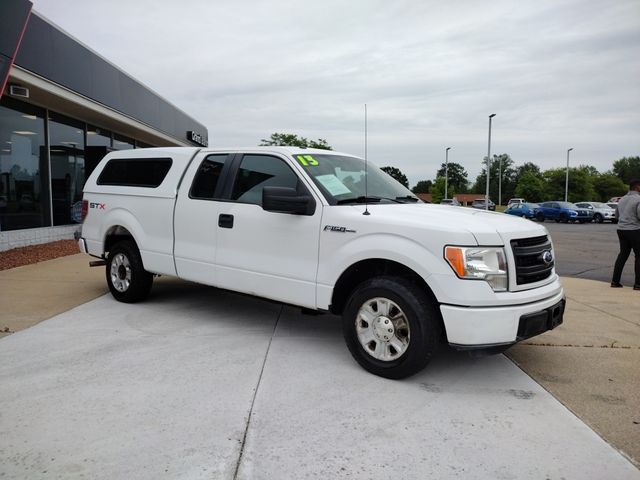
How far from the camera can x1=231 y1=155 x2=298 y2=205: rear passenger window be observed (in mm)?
4824

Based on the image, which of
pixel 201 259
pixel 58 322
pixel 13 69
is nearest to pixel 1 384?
pixel 58 322

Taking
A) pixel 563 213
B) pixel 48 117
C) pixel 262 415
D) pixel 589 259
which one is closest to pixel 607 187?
pixel 563 213

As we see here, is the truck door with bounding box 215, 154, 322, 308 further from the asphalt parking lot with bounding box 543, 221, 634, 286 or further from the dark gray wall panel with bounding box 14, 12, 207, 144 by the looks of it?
the dark gray wall panel with bounding box 14, 12, 207, 144

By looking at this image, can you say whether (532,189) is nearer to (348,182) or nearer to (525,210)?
(525,210)

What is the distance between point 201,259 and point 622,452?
404cm

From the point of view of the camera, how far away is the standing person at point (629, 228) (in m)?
8.07

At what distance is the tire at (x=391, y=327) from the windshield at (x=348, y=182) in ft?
3.03

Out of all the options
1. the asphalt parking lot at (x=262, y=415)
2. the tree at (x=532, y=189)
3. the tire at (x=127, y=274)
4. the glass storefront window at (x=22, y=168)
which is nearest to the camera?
the asphalt parking lot at (x=262, y=415)

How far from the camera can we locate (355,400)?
11.8 ft

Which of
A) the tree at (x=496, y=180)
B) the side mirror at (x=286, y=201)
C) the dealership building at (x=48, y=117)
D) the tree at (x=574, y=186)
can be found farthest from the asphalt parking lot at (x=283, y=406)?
the tree at (x=496, y=180)

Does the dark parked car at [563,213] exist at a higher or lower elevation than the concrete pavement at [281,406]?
higher

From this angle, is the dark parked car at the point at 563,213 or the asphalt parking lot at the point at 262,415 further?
the dark parked car at the point at 563,213

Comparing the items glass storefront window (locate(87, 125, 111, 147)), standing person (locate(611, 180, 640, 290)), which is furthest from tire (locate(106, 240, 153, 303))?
glass storefront window (locate(87, 125, 111, 147))

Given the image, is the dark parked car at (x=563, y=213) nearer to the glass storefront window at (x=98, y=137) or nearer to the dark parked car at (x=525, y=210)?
the dark parked car at (x=525, y=210)
